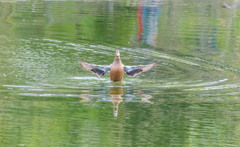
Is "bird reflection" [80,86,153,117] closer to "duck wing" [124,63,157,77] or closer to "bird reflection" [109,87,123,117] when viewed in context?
"bird reflection" [109,87,123,117]

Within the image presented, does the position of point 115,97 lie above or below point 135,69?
below

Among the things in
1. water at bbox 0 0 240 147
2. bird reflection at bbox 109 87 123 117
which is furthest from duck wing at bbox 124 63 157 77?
bird reflection at bbox 109 87 123 117

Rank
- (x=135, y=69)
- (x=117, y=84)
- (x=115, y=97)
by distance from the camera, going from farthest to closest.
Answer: (x=135, y=69) < (x=117, y=84) < (x=115, y=97)

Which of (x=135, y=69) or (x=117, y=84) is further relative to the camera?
(x=135, y=69)

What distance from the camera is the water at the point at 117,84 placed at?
311 inches

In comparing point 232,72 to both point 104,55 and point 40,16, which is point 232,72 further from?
point 40,16

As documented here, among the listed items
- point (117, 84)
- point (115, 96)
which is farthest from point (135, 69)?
point (115, 96)

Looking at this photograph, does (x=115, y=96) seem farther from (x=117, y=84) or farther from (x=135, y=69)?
(x=135, y=69)

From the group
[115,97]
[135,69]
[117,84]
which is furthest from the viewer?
[135,69]

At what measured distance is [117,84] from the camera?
35.6 feet

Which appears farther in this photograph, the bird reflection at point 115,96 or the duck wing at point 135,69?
the duck wing at point 135,69

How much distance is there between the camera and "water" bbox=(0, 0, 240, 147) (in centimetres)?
789

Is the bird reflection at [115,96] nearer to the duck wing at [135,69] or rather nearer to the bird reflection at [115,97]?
the bird reflection at [115,97]

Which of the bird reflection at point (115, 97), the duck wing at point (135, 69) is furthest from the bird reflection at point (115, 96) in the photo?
the duck wing at point (135, 69)
